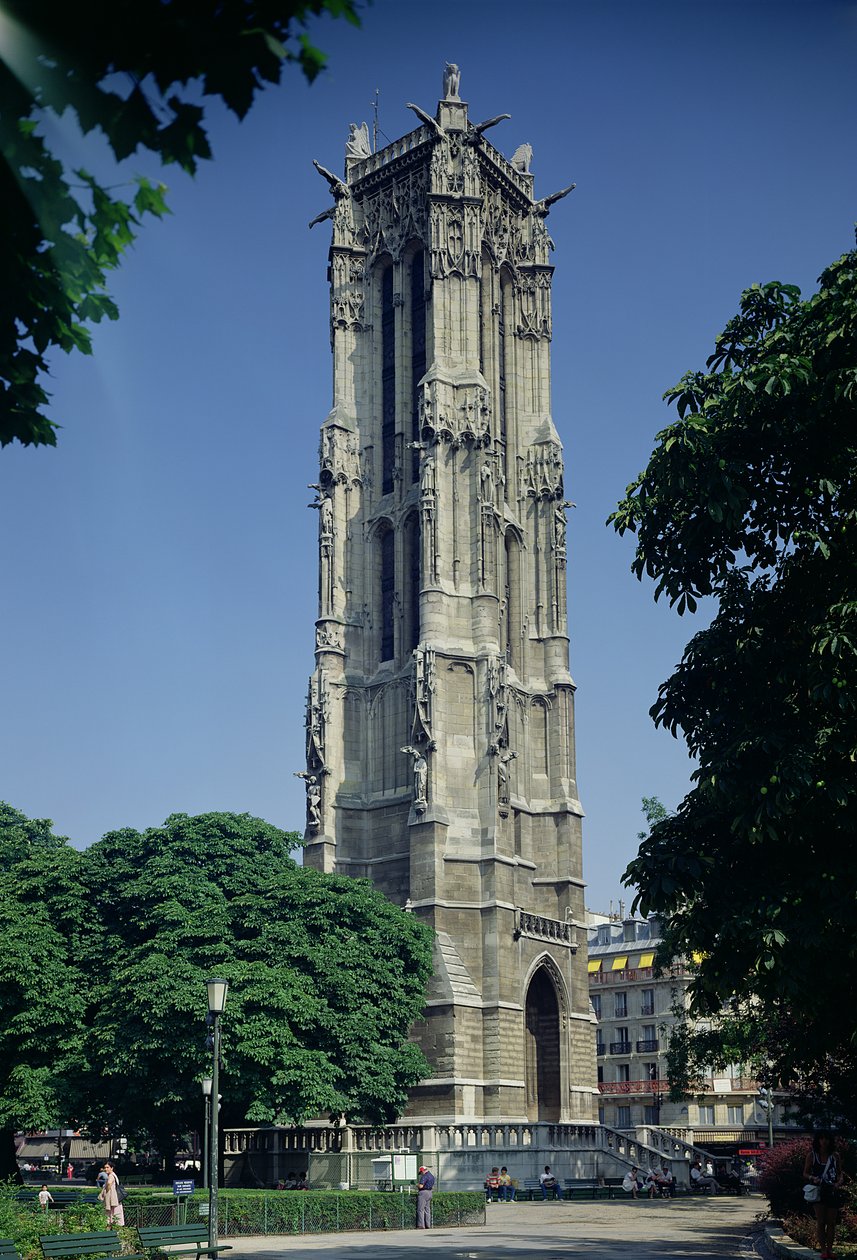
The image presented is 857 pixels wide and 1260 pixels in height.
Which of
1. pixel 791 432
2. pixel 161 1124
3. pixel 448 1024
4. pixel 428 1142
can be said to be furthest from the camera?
pixel 448 1024

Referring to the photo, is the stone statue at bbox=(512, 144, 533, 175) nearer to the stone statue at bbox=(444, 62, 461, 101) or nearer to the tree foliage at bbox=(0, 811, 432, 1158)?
the stone statue at bbox=(444, 62, 461, 101)

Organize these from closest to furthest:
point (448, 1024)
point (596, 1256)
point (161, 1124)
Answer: point (596, 1256)
point (161, 1124)
point (448, 1024)

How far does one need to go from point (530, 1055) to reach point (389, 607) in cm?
2004

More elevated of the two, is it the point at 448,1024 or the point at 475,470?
the point at 475,470

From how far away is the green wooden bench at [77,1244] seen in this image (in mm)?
16828

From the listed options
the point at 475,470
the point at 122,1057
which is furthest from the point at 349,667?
the point at 122,1057

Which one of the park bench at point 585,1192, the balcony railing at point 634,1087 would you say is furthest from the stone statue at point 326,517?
the balcony railing at point 634,1087

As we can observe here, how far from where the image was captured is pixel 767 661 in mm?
18922

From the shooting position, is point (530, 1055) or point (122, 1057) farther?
point (530, 1055)

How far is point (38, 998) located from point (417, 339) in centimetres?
3630

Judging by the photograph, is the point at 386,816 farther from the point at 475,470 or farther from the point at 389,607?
the point at 475,470

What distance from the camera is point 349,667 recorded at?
61406mm

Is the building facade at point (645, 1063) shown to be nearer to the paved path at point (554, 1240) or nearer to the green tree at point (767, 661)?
the paved path at point (554, 1240)

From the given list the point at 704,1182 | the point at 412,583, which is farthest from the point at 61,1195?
the point at 412,583
